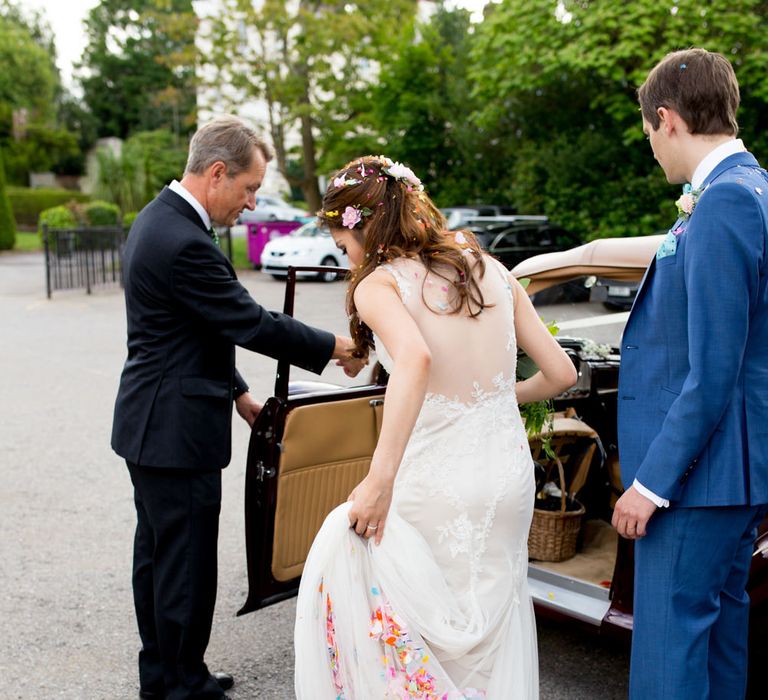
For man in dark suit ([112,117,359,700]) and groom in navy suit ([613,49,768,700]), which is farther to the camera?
man in dark suit ([112,117,359,700])

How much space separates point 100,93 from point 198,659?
60.3m

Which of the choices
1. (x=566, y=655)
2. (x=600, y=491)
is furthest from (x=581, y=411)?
(x=566, y=655)

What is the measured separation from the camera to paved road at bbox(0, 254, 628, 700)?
3424mm

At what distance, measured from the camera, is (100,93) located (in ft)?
188

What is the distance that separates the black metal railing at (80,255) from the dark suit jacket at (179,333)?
15.1m

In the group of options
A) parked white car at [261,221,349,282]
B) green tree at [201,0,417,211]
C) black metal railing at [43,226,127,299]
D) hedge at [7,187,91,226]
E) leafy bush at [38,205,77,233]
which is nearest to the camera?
black metal railing at [43,226,127,299]

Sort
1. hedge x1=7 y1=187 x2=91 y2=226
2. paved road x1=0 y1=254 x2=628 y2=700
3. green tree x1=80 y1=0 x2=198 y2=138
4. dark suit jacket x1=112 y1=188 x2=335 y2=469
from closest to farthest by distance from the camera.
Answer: dark suit jacket x1=112 y1=188 x2=335 y2=469 → paved road x1=0 y1=254 x2=628 y2=700 → hedge x1=7 y1=187 x2=91 y2=226 → green tree x1=80 y1=0 x2=198 y2=138

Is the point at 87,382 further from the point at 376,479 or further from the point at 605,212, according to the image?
the point at 605,212

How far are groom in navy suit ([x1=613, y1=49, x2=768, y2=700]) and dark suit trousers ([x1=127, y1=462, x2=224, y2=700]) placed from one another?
1497 millimetres

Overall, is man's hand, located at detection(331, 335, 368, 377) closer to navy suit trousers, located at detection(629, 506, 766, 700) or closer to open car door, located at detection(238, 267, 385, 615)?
open car door, located at detection(238, 267, 385, 615)

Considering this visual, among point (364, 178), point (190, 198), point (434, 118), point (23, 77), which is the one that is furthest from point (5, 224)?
point (364, 178)

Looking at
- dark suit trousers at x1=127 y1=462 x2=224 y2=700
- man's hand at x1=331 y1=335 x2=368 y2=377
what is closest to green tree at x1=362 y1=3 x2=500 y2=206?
man's hand at x1=331 y1=335 x2=368 y2=377

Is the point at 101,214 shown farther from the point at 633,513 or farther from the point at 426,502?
the point at 633,513

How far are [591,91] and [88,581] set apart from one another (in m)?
16.9
